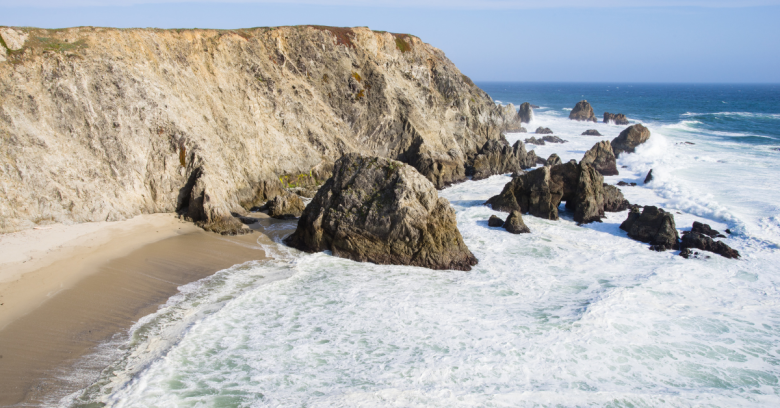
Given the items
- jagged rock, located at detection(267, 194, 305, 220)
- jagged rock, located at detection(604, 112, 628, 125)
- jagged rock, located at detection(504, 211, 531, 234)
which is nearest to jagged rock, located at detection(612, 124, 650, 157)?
jagged rock, located at detection(504, 211, 531, 234)

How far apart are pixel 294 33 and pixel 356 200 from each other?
715 inches

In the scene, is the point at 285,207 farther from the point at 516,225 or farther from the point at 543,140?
the point at 543,140

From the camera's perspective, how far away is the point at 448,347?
10930 mm

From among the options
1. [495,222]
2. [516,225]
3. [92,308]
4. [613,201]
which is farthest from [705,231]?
[92,308]

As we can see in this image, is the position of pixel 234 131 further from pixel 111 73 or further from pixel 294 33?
pixel 294 33

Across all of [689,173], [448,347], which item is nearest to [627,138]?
[689,173]

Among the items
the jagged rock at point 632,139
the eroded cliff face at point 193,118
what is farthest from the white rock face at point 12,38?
the jagged rock at point 632,139

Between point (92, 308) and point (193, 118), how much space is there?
1161 centimetres

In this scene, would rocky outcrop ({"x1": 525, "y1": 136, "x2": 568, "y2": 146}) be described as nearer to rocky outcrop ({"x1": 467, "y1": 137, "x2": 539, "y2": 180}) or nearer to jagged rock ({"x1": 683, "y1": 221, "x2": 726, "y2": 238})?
rocky outcrop ({"x1": 467, "y1": 137, "x2": 539, "y2": 180})

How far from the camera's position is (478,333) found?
1164 cm

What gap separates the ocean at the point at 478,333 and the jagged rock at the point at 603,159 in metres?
14.4

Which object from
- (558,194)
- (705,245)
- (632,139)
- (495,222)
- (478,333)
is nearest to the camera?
(478,333)

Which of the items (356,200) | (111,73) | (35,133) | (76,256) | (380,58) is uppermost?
(380,58)

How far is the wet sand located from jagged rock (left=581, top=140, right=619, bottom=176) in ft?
85.2
